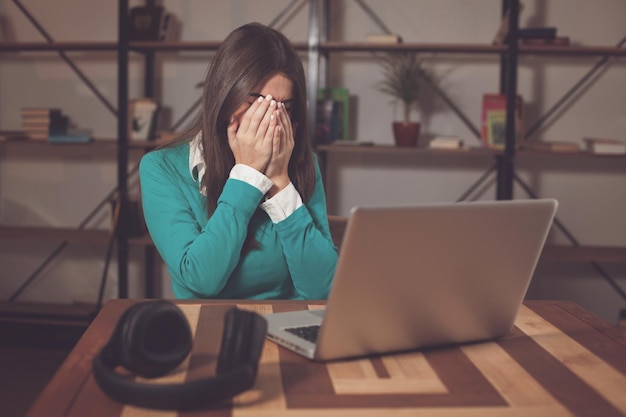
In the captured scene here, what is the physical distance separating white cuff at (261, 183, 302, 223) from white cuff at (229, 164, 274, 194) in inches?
1.2

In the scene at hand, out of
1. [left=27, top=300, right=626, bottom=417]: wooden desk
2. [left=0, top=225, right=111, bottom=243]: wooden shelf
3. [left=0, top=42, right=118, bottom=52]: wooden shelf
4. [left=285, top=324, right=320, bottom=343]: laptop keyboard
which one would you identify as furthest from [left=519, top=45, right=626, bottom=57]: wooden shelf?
[left=285, top=324, right=320, bottom=343]: laptop keyboard

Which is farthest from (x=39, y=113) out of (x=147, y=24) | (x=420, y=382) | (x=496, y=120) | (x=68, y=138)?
(x=420, y=382)

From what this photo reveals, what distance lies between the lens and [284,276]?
5.69 feet

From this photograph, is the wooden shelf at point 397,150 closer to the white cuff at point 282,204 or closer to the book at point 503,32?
the book at point 503,32

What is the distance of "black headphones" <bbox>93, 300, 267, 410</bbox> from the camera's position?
2.75 ft

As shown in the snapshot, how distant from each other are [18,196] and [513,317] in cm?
324

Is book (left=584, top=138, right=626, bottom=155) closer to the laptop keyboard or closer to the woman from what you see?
the woman

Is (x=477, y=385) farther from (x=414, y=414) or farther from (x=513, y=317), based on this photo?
(x=513, y=317)

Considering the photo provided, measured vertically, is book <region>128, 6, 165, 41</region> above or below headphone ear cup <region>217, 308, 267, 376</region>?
above

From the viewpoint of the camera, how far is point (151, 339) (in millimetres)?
927

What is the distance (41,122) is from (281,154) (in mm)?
2198

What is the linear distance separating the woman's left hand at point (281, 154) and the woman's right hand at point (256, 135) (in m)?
0.01

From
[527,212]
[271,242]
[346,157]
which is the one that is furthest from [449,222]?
[346,157]

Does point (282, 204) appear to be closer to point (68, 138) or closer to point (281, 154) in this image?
point (281, 154)
